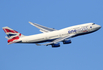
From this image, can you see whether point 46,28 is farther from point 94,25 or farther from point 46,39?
point 94,25

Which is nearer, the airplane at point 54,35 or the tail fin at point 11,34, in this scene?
the tail fin at point 11,34

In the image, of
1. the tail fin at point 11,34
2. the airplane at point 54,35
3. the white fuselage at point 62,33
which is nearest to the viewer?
the tail fin at point 11,34

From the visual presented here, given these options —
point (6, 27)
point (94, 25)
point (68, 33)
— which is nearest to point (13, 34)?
point (6, 27)

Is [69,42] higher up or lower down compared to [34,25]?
lower down

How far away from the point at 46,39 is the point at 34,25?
17.1 meters

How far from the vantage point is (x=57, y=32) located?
119750mm

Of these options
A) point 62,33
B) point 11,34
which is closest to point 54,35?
point 62,33

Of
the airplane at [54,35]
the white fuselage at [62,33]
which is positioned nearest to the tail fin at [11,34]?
the airplane at [54,35]

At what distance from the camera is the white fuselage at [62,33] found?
11806 centimetres

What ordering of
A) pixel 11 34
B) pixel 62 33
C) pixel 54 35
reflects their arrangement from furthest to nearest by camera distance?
pixel 62 33, pixel 54 35, pixel 11 34

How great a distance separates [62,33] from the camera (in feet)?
394

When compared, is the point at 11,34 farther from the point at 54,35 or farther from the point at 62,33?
the point at 62,33

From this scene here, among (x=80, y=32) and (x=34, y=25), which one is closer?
(x=80, y=32)

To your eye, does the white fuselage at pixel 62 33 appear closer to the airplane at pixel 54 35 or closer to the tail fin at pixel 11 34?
the airplane at pixel 54 35
